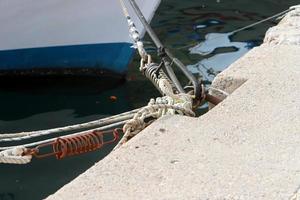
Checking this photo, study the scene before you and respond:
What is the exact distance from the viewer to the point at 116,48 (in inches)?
230

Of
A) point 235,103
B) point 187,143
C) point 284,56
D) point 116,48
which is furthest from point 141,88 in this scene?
point 187,143

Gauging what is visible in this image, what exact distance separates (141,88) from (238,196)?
3538mm

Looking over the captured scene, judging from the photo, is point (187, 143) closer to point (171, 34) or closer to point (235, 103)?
point (235, 103)

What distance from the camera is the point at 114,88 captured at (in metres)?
5.75

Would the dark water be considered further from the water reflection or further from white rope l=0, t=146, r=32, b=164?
white rope l=0, t=146, r=32, b=164

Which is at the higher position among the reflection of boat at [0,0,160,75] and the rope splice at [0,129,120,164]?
the rope splice at [0,129,120,164]

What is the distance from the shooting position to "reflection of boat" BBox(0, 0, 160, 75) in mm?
5602

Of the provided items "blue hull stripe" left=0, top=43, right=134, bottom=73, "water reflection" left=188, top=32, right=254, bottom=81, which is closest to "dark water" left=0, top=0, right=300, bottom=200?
"water reflection" left=188, top=32, right=254, bottom=81

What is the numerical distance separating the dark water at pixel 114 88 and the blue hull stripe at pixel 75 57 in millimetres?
167

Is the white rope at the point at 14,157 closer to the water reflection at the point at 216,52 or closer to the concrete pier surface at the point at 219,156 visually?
the concrete pier surface at the point at 219,156

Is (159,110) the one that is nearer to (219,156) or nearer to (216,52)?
(219,156)

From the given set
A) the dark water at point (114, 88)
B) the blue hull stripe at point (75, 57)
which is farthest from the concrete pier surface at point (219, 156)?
the blue hull stripe at point (75, 57)

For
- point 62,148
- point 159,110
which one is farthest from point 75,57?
point 62,148

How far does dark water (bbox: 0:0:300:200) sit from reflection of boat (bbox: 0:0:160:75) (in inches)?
7.2
